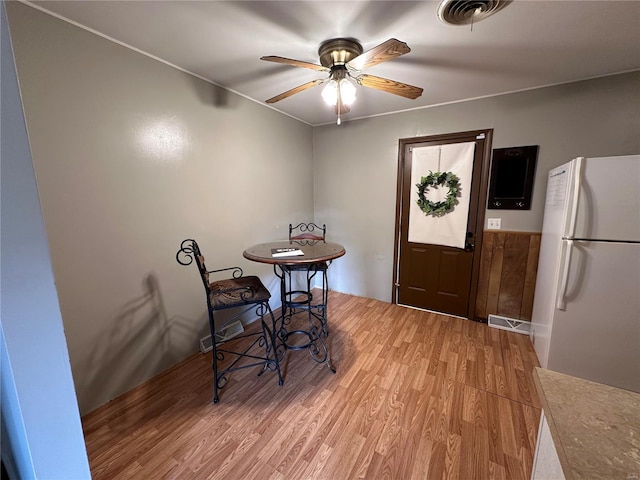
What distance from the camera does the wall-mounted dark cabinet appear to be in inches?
96.0

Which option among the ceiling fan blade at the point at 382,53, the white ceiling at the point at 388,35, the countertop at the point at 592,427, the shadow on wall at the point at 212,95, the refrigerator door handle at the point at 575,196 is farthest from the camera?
the shadow on wall at the point at 212,95

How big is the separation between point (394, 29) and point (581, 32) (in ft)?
3.72

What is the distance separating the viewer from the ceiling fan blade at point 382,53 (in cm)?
124

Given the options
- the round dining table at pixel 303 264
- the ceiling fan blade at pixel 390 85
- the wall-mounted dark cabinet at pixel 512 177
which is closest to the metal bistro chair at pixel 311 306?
the round dining table at pixel 303 264

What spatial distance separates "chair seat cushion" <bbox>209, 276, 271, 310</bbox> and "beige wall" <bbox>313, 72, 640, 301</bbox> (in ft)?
6.14

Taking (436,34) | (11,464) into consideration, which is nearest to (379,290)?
(436,34)

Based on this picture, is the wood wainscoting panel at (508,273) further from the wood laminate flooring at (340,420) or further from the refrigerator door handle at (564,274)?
the refrigerator door handle at (564,274)

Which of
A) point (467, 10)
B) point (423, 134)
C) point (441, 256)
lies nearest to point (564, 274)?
point (441, 256)

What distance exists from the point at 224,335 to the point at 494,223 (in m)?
2.96

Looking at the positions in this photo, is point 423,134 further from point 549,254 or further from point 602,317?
point 602,317

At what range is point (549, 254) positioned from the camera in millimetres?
2119

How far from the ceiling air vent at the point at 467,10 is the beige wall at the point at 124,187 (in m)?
1.85

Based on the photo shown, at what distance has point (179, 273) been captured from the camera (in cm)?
212

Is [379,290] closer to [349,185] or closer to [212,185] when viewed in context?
[349,185]
